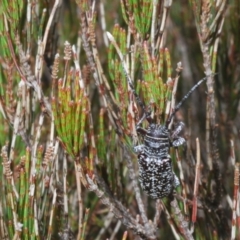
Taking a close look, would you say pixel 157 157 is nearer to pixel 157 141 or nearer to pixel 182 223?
pixel 157 141

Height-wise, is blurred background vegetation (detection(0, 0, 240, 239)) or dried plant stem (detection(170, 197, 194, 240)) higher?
blurred background vegetation (detection(0, 0, 240, 239))

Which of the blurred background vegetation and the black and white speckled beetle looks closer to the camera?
the blurred background vegetation

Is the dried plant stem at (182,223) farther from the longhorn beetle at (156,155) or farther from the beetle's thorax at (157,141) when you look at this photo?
the beetle's thorax at (157,141)

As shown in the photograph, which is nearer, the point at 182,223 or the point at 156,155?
the point at 182,223

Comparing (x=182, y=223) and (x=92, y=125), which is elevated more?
(x=92, y=125)

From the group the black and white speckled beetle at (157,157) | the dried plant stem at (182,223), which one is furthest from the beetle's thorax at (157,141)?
the dried plant stem at (182,223)

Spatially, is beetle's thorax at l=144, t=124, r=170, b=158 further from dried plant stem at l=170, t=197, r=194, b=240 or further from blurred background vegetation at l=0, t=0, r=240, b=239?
dried plant stem at l=170, t=197, r=194, b=240

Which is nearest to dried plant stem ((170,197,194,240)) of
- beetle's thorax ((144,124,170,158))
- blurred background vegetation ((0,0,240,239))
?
blurred background vegetation ((0,0,240,239))

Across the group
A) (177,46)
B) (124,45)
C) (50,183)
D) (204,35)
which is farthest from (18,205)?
(177,46)

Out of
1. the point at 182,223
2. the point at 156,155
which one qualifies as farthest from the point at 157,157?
the point at 182,223
